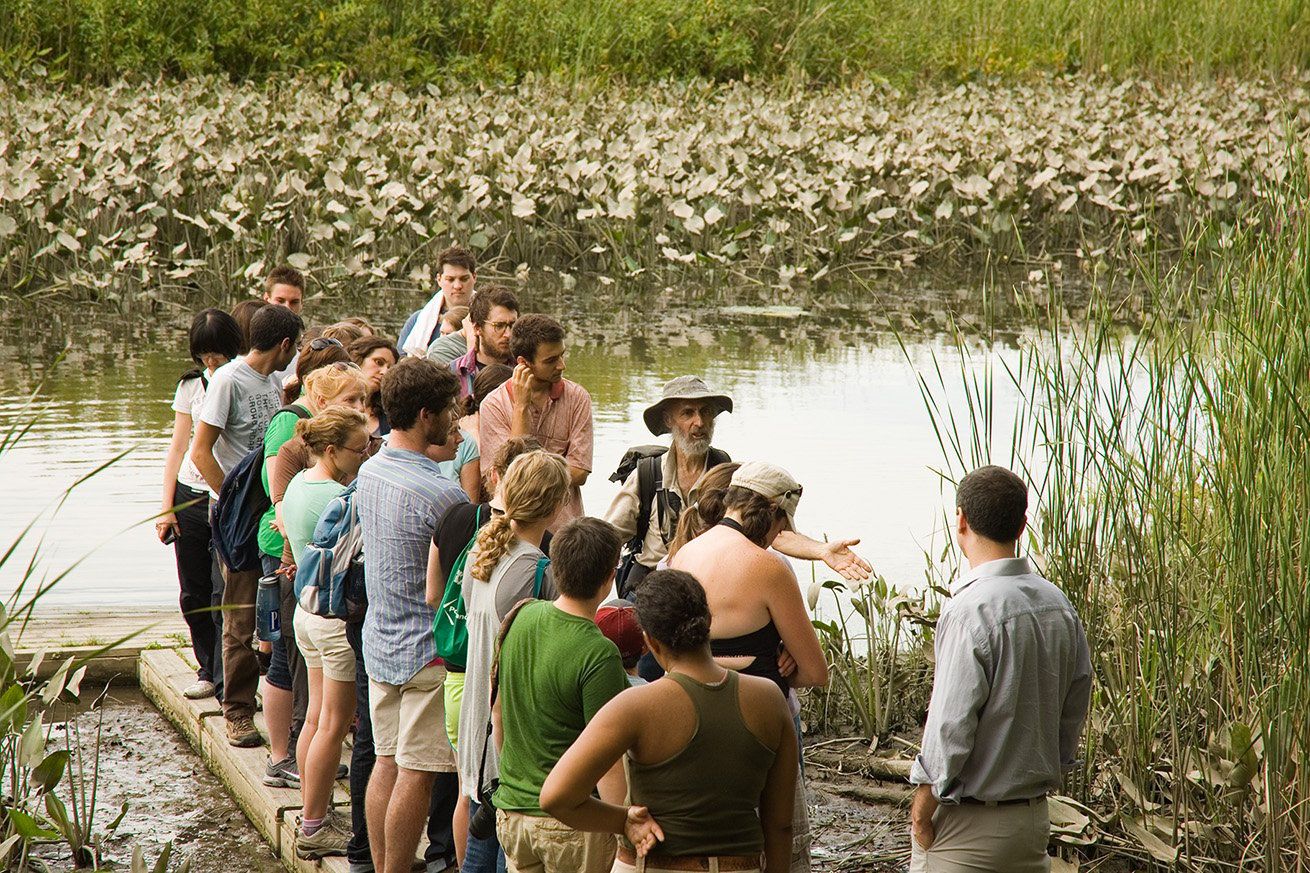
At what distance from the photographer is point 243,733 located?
5.10m

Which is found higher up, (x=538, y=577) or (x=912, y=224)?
(x=912, y=224)

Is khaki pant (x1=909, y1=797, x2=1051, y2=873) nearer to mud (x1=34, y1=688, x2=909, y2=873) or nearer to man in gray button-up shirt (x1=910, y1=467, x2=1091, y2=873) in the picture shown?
man in gray button-up shirt (x1=910, y1=467, x2=1091, y2=873)

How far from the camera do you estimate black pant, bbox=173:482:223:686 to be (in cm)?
547

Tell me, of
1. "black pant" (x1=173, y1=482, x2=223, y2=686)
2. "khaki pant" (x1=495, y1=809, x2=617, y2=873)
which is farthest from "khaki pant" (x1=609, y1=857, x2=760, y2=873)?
"black pant" (x1=173, y1=482, x2=223, y2=686)

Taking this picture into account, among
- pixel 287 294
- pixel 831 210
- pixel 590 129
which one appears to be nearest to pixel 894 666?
pixel 287 294

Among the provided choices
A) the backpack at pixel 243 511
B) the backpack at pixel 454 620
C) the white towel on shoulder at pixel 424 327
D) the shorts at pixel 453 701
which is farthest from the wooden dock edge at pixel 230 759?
the white towel on shoulder at pixel 424 327

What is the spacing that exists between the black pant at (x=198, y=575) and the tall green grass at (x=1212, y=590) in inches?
106

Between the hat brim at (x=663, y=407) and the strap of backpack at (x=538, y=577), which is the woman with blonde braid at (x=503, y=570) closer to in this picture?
the strap of backpack at (x=538, y=577)

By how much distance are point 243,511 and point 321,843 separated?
1.13 meters

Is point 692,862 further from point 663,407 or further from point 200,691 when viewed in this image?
point 200,691

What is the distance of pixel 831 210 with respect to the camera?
16.1m

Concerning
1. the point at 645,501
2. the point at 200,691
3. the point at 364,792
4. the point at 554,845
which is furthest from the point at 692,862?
the point at 200,691

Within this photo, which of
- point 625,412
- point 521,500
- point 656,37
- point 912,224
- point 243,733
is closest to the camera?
point 521,500

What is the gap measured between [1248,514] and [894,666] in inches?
69.3
